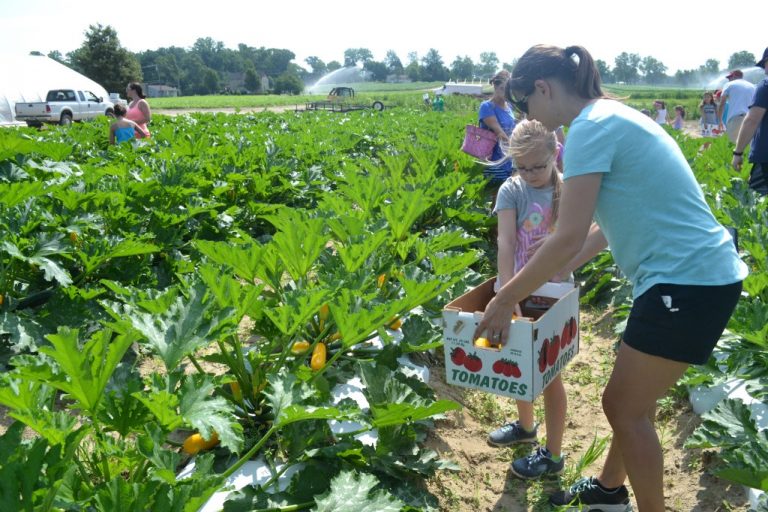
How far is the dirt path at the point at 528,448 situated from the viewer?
3.00m

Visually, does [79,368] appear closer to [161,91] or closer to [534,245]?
[534,245]

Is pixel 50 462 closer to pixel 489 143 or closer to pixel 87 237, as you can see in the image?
pixel 87 237

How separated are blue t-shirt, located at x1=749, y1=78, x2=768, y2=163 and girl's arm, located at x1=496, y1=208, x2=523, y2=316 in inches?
139

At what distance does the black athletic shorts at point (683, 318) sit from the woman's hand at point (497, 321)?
0.46 meters

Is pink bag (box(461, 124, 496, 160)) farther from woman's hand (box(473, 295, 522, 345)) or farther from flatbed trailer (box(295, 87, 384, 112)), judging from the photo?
flatbed trailer (box(295, 87, 384, 112))

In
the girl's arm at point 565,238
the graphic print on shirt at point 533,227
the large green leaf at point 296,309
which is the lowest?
the large green leaf at point 296,309

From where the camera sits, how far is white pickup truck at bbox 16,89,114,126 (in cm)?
3122

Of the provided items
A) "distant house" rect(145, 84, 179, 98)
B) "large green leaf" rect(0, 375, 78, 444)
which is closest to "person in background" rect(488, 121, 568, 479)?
"large green leaf" rect(0, 375, 78, 444)

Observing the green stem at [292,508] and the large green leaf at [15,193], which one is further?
the large green leaf at [15,193]

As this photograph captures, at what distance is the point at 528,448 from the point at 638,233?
169 cm

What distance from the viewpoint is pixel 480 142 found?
711 centimetres

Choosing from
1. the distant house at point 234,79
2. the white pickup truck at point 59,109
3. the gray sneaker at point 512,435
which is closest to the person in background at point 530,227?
the gray sneaker at point 512,435

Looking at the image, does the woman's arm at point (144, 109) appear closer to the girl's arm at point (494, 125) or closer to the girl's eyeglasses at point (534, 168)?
the girl's arm at point (494, 125)

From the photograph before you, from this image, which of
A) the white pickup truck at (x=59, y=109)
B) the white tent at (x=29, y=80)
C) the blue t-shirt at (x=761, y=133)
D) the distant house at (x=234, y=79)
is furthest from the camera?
the distant house at (x=234, y=79)
